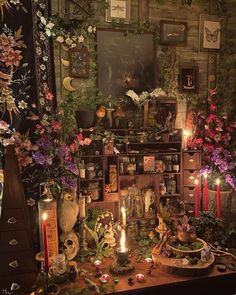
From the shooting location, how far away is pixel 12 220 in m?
2.17

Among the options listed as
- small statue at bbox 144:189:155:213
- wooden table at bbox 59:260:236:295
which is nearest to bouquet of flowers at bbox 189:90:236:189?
small statue at bbox 144:189:155:213

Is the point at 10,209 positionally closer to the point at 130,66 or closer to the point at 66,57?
the point at 66,57

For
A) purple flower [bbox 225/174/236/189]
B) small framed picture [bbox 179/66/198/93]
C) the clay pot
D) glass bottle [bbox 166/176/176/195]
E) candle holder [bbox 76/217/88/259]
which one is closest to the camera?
the clay pot

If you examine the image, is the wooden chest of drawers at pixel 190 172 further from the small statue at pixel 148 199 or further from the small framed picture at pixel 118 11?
the small framed picture at pixel 118 11

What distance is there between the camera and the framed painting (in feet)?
10.1

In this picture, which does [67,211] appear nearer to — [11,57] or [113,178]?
[113,178]

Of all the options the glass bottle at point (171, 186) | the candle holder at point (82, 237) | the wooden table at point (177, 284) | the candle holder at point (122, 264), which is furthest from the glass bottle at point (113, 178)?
the wooden table at point (177, 284)

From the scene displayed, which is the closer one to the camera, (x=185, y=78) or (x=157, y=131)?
(x=157, y=131)

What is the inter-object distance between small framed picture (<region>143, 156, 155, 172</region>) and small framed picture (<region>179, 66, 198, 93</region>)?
842 mm

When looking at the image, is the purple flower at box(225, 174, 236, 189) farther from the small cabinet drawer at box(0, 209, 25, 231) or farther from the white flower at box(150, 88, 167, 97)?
the small cabinet drawer at box(0, 209, 25, 231)

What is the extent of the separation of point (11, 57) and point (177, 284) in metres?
2.27

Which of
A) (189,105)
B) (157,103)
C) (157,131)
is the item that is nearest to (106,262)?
(157,131)

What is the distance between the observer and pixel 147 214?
309 centimetres

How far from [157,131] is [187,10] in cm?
135
